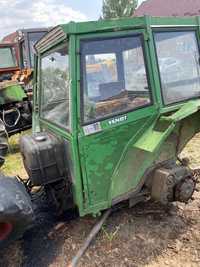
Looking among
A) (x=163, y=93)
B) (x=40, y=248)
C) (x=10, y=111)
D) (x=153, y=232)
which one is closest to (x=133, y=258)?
(x=153, y=232)

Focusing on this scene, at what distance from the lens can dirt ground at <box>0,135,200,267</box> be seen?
3.00 metres

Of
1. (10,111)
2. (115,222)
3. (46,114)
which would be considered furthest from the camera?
(10,111)

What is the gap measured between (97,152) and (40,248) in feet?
3.45

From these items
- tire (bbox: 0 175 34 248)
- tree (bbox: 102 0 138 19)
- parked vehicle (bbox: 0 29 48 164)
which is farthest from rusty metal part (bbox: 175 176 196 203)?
tree (bbox: 102 0 138 19)

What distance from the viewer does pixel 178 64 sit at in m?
3.28

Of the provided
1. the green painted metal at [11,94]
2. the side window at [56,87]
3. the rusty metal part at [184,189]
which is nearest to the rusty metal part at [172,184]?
the rusty metal part at [184,189]

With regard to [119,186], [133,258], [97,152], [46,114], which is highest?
[46,114]

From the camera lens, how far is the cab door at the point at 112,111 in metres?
2.86

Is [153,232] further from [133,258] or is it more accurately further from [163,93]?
[163,93]

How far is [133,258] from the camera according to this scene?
9.86ft

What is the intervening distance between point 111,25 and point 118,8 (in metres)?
32.2

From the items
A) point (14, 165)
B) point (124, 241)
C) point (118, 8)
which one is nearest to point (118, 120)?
point (124, 241)

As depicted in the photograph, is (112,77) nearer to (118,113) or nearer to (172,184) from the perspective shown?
(118,113)

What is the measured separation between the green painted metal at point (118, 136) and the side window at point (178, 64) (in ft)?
0.25
